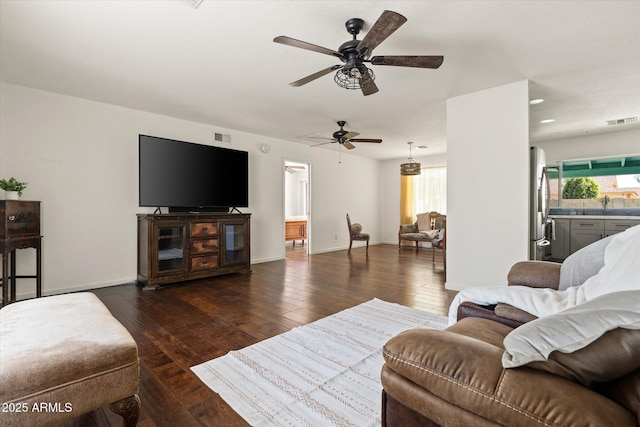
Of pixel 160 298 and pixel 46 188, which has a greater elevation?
pixel 46 188

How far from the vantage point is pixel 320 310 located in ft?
10.2

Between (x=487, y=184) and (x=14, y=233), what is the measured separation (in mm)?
5113

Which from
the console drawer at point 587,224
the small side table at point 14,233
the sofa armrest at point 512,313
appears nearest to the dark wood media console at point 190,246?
the small side table at point 14,233

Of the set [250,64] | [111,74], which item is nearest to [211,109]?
[111,74]

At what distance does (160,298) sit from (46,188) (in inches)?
76.5

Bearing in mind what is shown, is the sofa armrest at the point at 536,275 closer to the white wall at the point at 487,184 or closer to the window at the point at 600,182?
the white wall at the point at 487,184

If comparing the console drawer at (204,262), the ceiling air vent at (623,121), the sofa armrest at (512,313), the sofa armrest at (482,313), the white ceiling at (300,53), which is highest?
the ceiling air vent at (623,121)

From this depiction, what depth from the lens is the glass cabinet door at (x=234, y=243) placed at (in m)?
4.66

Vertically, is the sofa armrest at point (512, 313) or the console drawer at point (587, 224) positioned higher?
the console drawer at point (587, 224)

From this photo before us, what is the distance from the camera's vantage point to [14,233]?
2.96 metres

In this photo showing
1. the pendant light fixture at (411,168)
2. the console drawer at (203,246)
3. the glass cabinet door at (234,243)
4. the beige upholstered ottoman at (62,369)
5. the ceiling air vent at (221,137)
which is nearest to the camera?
the beige upholstered ottoman at (62,369)

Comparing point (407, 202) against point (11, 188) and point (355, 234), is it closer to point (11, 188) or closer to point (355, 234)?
point (355, 234)

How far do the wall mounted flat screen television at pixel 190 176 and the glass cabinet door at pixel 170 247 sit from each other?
0.43m

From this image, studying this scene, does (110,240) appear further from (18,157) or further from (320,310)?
(320,310)
